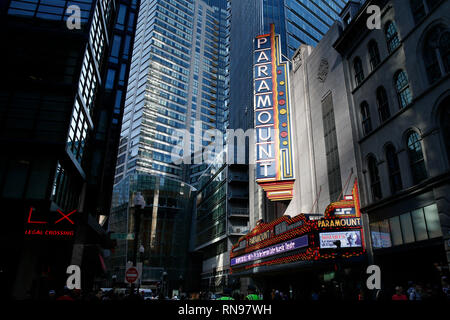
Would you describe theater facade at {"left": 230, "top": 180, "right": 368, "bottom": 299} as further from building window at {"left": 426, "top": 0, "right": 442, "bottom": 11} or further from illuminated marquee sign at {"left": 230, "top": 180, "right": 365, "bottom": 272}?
building window at {"left": 426, "top": 0, "right": 442, "bottom": 11}

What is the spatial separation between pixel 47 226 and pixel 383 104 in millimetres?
22803

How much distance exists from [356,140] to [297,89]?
12.6m

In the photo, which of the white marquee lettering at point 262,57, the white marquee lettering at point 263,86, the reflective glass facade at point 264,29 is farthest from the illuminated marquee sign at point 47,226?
the reflective glass facade at point 264,29

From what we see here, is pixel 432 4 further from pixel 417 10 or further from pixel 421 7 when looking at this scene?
pixel 417 10

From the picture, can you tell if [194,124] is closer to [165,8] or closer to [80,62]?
[165,8]

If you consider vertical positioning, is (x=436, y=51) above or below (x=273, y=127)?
below

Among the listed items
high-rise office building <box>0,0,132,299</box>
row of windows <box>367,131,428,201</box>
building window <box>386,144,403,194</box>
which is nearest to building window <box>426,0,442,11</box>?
row of windows <box>367,131,428,201</box>

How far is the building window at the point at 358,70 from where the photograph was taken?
25083 millimetres

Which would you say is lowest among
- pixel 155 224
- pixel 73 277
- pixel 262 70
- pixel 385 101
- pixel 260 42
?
pixel 73 277

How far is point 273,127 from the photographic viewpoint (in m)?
33.1

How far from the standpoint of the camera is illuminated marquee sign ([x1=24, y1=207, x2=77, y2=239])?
17.8m

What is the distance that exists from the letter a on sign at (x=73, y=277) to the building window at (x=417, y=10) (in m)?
27.5

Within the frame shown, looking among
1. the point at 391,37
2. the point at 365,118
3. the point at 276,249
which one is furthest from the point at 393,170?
the point at 276,249

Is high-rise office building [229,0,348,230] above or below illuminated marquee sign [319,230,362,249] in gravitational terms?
above
